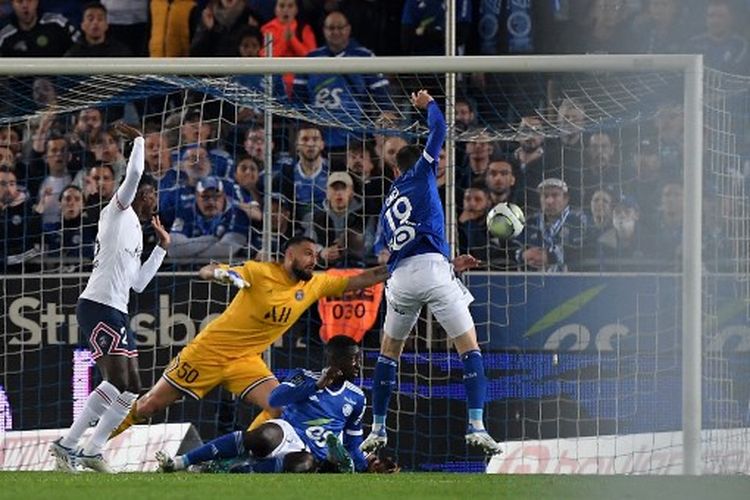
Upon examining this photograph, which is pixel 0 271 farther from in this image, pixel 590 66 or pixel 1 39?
pixel 590 66

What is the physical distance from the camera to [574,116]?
1473cm

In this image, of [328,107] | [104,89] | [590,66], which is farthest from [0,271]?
[590,66]

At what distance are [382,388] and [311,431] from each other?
0.60m

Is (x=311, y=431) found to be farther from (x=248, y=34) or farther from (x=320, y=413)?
(x=248, y=34)

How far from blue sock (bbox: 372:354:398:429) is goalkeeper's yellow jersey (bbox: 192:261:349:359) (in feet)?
2.41

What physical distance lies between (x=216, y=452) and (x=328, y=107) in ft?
11.6

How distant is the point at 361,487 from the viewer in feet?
36.9

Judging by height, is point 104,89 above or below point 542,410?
above

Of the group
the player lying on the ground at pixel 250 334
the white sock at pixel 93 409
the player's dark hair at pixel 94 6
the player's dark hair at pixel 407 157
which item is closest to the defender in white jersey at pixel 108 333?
the white sock at pixel 93 409

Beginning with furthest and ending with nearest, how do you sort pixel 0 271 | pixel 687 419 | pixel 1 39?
pixel 1 39
pixel 0 271
pixel 687 419

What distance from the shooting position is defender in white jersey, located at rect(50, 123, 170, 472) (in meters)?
13.1

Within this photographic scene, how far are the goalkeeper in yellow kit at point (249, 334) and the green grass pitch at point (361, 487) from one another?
1726 millimetres

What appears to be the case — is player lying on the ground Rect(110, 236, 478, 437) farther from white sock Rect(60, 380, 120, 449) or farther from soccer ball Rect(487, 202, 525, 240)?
soccer ball Rect(487, 202, 525, 240)

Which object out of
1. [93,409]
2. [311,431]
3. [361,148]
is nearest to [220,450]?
[311,431]
